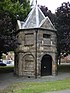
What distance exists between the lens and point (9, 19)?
31.1 m

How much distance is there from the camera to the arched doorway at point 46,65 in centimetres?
3350

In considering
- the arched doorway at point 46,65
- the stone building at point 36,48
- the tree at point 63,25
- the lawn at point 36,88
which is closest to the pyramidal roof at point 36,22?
the stone building at point 36,48

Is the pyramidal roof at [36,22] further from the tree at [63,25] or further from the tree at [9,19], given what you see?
the tree at [63,25]

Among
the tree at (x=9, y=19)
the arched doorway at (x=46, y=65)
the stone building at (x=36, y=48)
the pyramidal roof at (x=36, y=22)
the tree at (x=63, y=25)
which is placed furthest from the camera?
the tree at (x=63, y=25)

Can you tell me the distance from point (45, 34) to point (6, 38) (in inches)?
245

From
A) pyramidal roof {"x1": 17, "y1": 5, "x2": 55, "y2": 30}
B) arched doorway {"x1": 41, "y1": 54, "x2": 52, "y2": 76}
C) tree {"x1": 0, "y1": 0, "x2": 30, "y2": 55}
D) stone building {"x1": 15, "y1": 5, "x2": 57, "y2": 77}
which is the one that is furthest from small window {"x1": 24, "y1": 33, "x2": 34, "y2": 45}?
arched doorway {"x1": 41, "y1": 54, "x2": 52, "y2": 76}

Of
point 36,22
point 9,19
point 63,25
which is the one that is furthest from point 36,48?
point 63,25

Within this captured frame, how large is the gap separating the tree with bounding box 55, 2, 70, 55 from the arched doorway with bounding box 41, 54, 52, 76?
7732 mm

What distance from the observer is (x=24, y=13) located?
38.6m

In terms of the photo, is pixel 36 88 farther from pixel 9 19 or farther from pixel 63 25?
pixel 63 25

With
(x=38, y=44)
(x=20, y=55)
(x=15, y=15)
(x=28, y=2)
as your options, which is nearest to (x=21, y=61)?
(x=20, y=55)

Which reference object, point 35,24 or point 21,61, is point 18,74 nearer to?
point 21,61

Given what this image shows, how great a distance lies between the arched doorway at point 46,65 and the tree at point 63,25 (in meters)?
7.73

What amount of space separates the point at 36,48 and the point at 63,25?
38.1 feet
